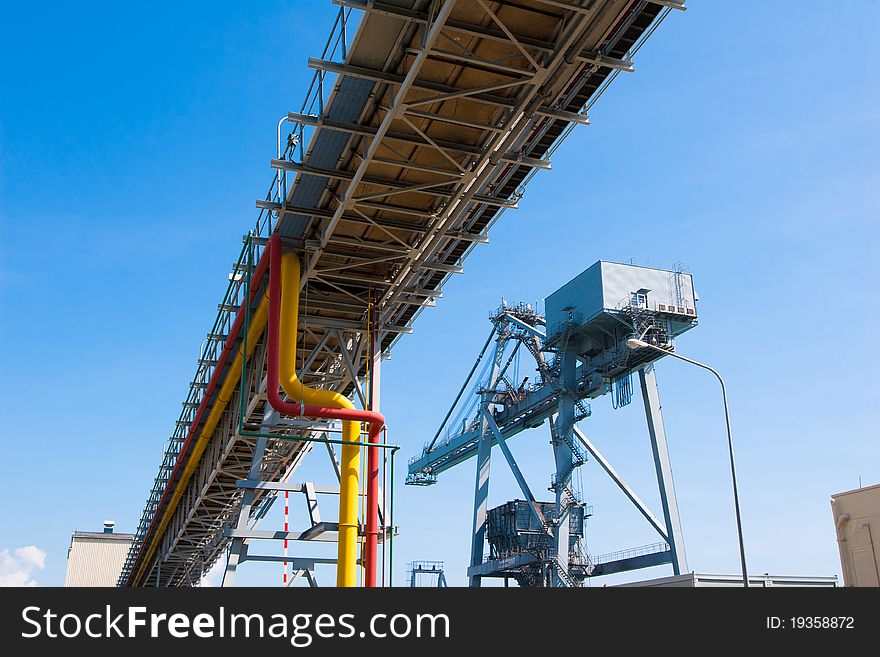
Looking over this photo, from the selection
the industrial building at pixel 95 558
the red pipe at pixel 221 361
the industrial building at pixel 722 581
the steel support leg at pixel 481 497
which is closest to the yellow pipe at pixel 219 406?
the red pipe at pixel 221 361

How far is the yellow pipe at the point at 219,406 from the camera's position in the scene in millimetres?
19250

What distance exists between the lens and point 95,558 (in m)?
67.0

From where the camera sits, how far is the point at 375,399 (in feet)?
61.6

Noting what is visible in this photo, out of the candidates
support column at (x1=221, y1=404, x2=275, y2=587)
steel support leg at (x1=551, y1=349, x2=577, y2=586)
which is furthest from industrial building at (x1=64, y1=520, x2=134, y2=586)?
support column at (x1=221, y1=404, x2=275, y2=587)

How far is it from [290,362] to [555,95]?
6994 mm

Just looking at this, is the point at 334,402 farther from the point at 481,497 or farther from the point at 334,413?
the point at 481,497

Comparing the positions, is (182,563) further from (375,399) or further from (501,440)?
(375,399)

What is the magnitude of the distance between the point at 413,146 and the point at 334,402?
537cm

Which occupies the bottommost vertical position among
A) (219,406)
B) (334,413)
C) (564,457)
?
(334,413)

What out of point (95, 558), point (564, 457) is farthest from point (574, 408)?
point (95, 558)

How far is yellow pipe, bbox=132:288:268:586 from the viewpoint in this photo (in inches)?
758

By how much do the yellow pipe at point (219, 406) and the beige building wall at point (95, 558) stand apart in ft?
97.9
